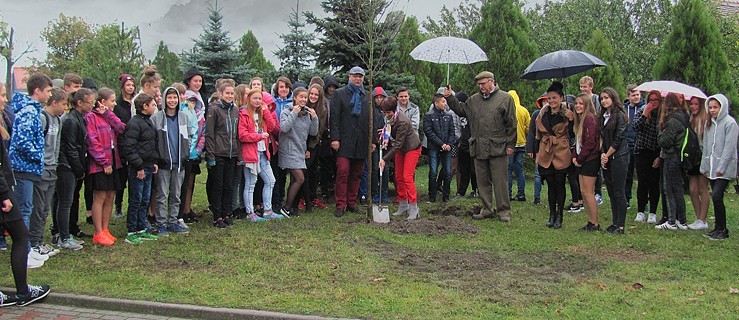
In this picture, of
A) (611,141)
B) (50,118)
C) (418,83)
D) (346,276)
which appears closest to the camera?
(346,276)

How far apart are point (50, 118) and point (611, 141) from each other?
7.08 m

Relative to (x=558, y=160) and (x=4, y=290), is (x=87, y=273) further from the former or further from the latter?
(x=558, y=160)

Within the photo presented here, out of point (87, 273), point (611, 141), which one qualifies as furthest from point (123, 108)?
point (611, 141)

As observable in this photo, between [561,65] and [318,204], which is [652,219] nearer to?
[561,65]

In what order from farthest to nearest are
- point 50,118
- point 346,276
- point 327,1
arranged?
1. point 327,1
2. point 50,118
3. point 346,276

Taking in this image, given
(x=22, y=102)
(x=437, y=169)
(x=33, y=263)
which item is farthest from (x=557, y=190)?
(x=22, y=102)

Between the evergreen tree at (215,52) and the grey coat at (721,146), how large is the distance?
11.2m

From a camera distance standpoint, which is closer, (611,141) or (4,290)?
(4,290)

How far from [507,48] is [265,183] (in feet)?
27.5

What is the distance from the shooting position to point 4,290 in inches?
234

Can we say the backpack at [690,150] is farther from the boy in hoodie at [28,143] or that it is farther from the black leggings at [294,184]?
the boy in hoodie at [28,143]

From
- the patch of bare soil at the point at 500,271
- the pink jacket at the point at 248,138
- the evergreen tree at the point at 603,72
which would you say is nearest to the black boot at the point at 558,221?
the patch of bare soil at the point at 500,271

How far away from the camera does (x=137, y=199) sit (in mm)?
8047

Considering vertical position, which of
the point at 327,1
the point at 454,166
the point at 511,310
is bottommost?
the point at 511,310
